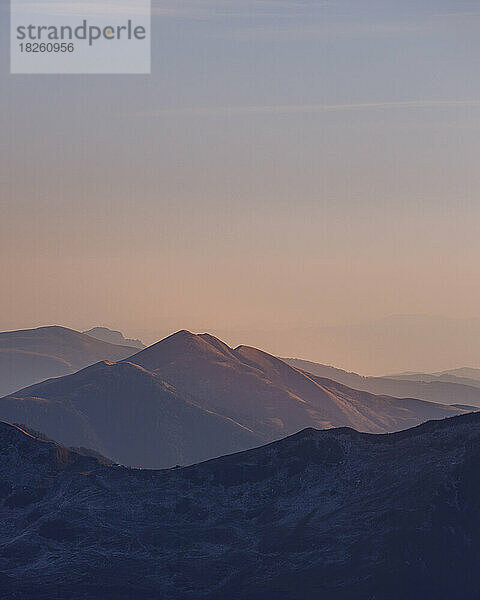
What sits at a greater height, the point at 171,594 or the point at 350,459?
the point at 350,459

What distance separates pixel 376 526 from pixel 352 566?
802 centimetres

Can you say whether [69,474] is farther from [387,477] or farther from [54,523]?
[387,477]

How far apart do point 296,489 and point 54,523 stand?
34.1 metres

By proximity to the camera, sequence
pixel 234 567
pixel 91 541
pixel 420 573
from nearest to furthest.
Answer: pixel 420 573 → pixel 234 567 → pixel 91 541

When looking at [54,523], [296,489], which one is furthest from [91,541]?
[296,489]

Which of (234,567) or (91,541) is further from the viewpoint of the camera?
(91,541)

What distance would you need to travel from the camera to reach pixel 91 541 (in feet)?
455

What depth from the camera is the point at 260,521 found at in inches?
5517

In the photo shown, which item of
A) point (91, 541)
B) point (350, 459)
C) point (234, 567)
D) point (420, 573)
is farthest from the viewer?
point (350, 459)

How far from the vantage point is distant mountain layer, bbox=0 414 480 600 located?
4796 inches

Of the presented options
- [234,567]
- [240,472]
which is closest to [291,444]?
[240,472]

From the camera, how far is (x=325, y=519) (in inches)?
5330

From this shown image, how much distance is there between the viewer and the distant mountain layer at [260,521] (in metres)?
122

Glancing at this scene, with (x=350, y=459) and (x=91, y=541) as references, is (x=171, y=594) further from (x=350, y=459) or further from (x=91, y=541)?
(x=350, y=459)
